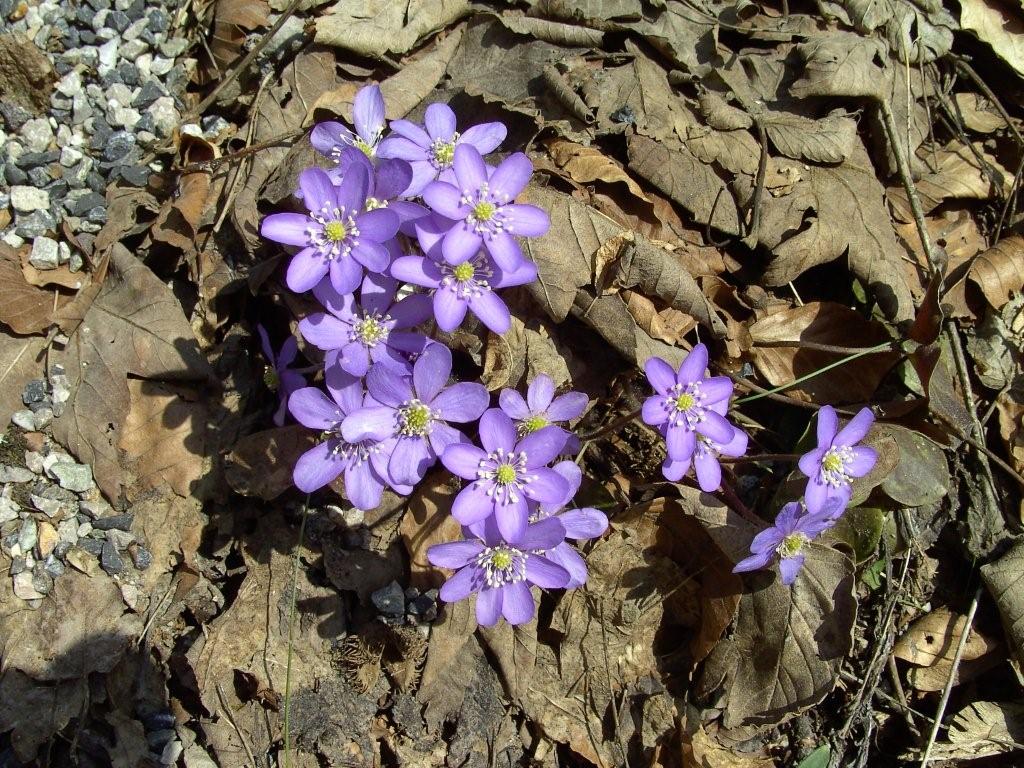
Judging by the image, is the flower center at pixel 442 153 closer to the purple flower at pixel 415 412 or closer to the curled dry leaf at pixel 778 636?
the purple flower at pixel 415 412

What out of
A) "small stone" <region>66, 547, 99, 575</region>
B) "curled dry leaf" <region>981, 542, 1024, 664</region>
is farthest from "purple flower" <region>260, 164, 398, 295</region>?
"curled dry leaf" <region>981, 542, 1024, 664</region>

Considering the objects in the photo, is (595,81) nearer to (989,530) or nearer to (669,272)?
(669,272)

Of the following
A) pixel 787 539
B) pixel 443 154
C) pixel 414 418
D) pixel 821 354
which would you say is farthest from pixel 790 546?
pixel 443 154

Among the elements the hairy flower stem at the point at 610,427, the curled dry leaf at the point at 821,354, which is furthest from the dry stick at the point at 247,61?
the curled dry leaf at the point at 821,354

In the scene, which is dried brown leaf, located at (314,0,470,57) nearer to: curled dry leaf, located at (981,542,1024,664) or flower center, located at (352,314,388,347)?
flower center, located at (352,314,388,347)

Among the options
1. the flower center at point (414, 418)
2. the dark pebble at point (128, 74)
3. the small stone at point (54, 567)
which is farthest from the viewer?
the dark pebble at point (128, 74)

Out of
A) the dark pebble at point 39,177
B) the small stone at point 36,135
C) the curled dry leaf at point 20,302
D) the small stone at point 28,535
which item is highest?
the small stone at point 36,135
